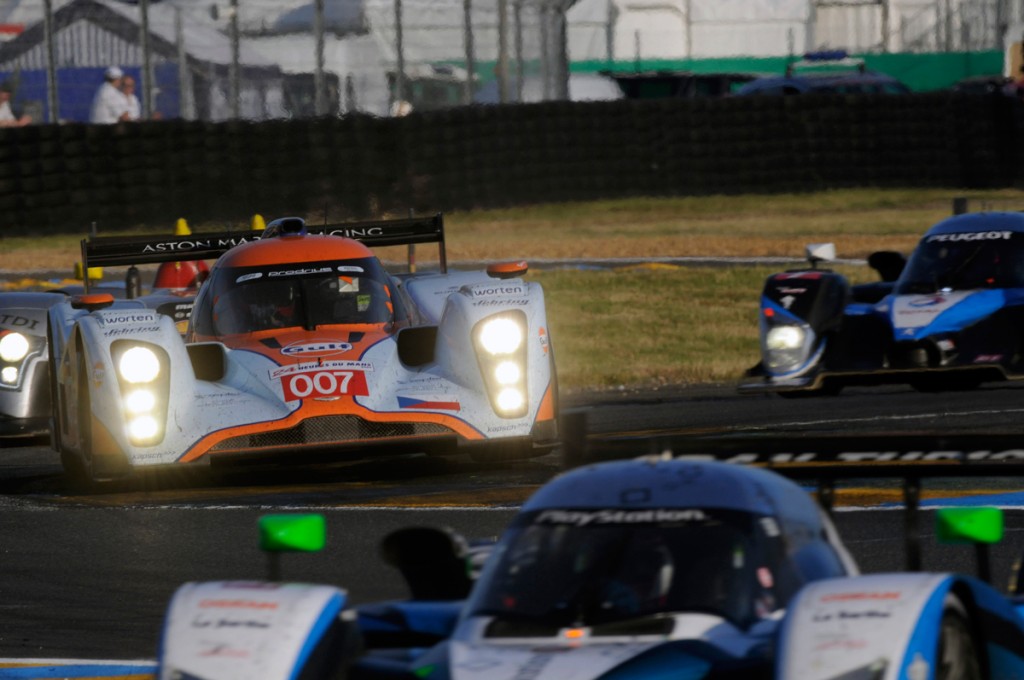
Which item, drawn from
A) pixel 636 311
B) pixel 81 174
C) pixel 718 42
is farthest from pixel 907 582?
pixel 718 42

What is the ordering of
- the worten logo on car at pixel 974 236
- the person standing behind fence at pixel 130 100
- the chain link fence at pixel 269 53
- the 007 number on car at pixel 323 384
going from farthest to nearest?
the person standing behind fence at pixel 130 100 → the chain link fence at pixel 269 53 → the worten logo on car at pixel 974 236 → the 007 number on car at pixel 323 384

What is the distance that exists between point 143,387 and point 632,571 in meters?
6.00

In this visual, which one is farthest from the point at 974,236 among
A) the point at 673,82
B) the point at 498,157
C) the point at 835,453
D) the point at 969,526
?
the point at 673,82

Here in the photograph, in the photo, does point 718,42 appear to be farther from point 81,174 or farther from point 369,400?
point 369,400

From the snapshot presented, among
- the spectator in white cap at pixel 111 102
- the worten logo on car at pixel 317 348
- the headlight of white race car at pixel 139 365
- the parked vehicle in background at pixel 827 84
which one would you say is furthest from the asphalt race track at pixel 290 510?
the parked vehicle in background at pixel 827 84

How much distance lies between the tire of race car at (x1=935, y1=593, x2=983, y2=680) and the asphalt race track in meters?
2.83

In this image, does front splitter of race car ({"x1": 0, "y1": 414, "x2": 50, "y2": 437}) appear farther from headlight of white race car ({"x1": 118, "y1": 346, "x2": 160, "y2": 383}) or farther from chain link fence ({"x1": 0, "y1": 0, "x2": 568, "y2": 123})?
chain link fence ({"x1": 0, "y1": 0, "x2": 568, "y2": 123})

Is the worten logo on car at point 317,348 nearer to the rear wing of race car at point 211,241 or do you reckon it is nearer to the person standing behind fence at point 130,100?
the rear wing of race car at point 211,241

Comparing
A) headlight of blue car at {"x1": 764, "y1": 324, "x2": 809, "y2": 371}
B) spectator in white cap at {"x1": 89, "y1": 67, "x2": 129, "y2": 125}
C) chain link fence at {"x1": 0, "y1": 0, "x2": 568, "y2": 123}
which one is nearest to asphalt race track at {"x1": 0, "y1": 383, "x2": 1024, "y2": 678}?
headlight of blue car at {"x1": 764, "y1": 324, "x2": 809, "y2": 371}

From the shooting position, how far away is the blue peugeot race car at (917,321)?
39.7 feet

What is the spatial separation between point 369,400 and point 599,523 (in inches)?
216

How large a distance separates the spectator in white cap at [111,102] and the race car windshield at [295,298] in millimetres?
15987

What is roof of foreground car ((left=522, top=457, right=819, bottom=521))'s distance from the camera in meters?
5.07

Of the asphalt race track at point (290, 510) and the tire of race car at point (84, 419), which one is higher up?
the tire of race car at point (84, 419)
